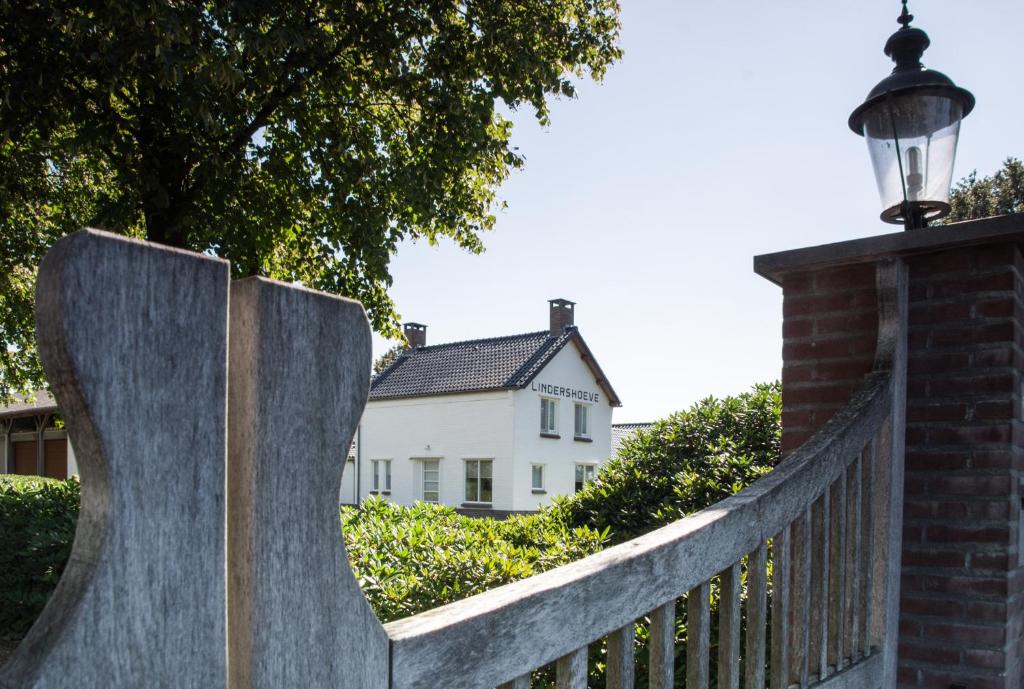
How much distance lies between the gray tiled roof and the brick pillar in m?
25.0

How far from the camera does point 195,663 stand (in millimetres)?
828

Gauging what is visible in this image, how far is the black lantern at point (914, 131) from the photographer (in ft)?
10.5

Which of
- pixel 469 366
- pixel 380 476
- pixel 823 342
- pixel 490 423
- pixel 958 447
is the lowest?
pixel 380 476

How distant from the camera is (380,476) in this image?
105 ft

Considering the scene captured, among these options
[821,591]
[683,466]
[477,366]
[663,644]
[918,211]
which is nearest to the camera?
[663,644]

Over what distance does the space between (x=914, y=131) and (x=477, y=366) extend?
2733cm

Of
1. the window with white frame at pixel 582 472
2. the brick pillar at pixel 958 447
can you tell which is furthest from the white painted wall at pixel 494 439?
the brick pillar at pixel 958 447

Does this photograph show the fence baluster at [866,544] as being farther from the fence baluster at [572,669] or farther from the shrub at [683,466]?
the shrub at [683,466]

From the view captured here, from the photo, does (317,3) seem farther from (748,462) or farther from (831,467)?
(831,467)

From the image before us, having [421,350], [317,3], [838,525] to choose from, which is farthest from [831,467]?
[421,350]

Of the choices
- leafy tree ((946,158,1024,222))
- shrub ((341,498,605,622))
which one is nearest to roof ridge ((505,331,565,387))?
leafy tree ((946,158,1024,222))

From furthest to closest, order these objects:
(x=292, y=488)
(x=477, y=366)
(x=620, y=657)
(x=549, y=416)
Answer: (x=477, y=366), (x=549, y=416), (x=620, y=657), (x=292, y=488)

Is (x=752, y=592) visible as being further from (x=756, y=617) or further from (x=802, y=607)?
(x=802, y=607)

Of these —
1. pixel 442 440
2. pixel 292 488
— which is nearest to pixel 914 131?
pixel 292 488
